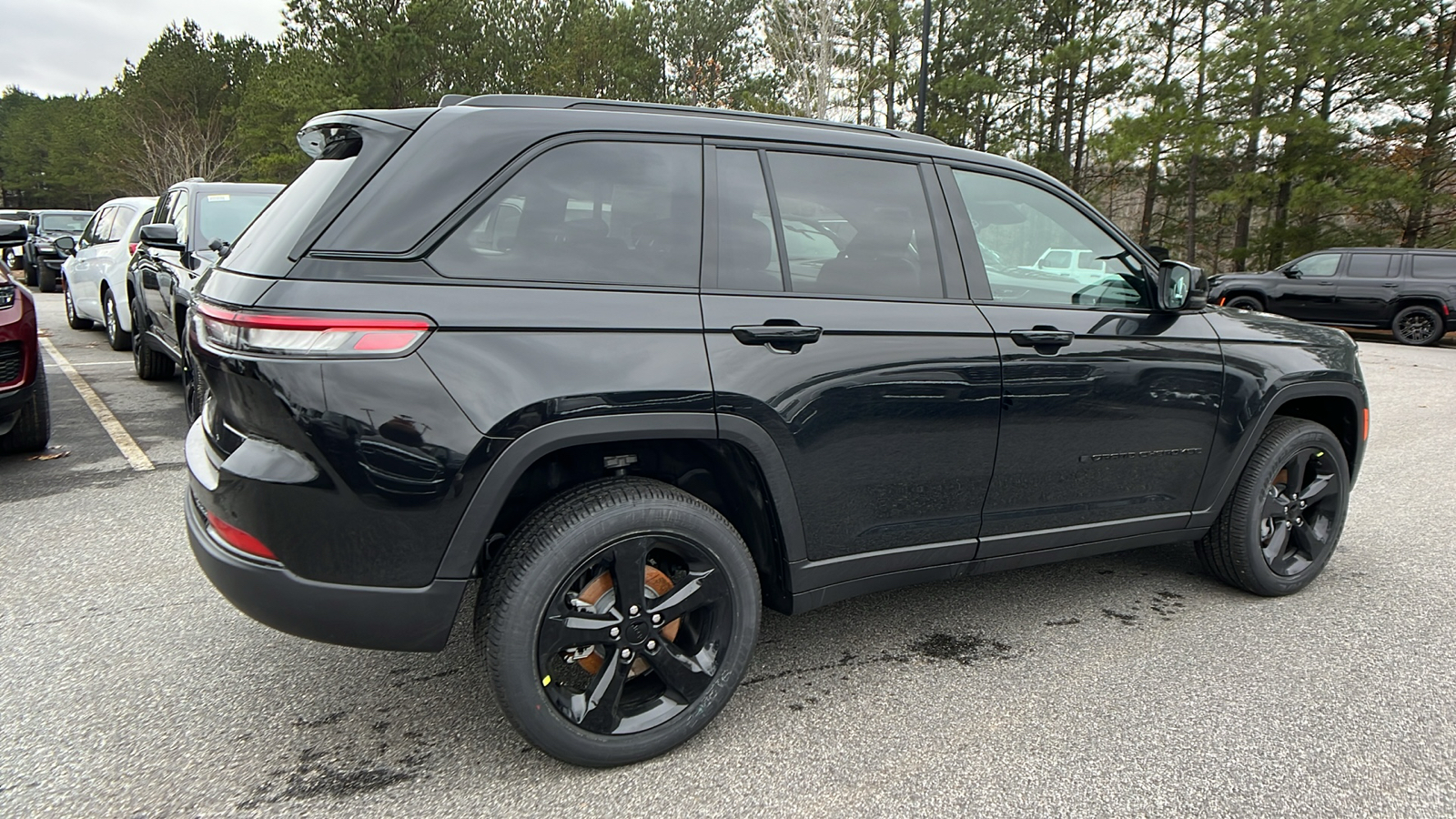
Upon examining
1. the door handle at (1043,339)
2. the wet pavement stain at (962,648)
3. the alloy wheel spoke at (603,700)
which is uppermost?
the door handle at (1043,339)

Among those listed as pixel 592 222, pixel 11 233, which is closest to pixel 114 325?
pixel 11 233

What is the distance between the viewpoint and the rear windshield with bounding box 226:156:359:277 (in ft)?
7.18

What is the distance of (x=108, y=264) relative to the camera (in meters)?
9.02

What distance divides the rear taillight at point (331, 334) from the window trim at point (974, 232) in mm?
1726

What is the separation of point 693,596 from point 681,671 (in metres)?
0.21

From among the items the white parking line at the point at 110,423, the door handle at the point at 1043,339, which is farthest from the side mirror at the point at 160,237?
the door handle at the point at 1043,339

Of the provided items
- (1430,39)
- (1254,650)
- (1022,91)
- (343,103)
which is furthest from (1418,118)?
(343,103)

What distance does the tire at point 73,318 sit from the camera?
1139 cm

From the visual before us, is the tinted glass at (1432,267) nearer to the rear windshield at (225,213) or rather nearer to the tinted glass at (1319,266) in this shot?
the tinted glass at (1319,266)

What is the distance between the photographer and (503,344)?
2146mm

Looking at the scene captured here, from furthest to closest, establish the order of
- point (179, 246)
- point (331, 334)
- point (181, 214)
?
1. point (181, 214)
2. point (179, 246)
3. point (331, 334)

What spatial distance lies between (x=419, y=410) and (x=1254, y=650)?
2938 millimetres

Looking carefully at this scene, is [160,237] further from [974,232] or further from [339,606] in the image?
[974,232]

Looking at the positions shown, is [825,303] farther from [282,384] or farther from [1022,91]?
[1022,91]
